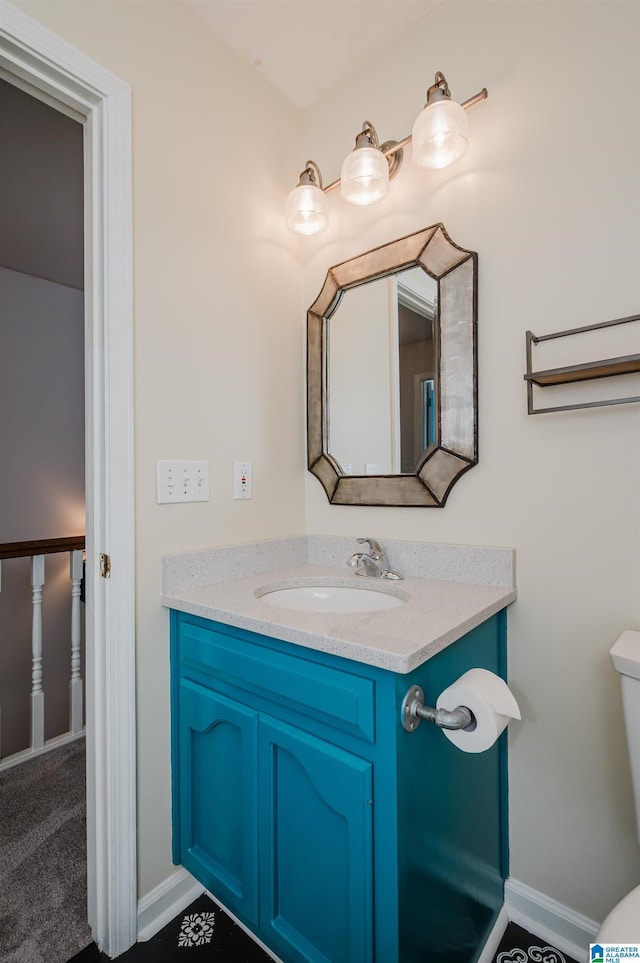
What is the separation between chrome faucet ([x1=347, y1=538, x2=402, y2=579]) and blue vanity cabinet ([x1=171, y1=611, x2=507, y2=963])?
35 centimetres

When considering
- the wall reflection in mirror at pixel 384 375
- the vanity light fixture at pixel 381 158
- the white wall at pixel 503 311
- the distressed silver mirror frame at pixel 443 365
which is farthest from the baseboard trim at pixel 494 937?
the vanity light fixture at pixel 381 158

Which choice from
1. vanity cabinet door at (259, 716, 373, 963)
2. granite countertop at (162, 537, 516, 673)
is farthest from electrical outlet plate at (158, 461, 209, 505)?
vanity cabinet door at (259, 716, 373, 963)

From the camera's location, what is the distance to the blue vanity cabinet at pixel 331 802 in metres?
0.81

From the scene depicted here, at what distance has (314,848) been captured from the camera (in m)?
0.92

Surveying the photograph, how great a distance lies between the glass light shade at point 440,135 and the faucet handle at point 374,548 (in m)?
1.10

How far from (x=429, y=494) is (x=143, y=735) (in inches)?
40.6

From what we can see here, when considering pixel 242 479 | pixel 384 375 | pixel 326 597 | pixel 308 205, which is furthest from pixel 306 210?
pixel 326 597

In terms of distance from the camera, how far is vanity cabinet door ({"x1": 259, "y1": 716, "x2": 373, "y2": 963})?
2.73 feet

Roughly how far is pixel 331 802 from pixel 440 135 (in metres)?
1.61

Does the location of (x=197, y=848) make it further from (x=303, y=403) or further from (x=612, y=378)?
(x=612, y=378)

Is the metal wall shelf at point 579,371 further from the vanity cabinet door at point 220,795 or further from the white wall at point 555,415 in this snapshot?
the vanity cabinet door at point 220,795

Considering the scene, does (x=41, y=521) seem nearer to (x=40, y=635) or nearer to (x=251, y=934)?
(x=40, y=635)

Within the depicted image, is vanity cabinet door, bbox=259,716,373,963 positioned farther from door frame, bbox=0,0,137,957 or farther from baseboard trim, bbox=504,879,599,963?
baseboard trim, bbox=504,879,599,963

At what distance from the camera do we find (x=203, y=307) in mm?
1349
